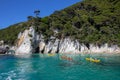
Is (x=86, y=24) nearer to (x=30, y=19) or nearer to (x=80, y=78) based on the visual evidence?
(x=30, y=19)

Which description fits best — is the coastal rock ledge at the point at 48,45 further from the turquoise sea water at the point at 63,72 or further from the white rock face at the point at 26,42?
the turquoise sea water at the point at 63,72

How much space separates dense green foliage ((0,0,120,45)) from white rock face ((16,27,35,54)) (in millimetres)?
3803

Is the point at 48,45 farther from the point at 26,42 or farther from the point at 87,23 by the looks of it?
the point at 87,23

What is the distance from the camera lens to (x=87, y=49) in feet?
290

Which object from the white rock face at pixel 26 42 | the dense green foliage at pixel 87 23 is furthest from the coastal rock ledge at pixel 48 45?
the dense green foliage at pixel 87 23

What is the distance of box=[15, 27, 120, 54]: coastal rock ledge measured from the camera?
89050mm

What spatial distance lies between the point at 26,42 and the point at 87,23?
30.5 metres

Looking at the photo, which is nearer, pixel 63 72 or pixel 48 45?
pixel 63 72

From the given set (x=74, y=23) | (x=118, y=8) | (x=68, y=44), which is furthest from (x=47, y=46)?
(x=118, y=8)

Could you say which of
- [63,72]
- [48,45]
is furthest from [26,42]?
[63,72]

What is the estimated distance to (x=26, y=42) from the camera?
99.2 metres

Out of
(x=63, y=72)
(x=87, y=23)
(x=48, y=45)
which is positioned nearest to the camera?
(x=63, y=72)

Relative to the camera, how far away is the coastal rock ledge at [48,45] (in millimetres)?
→ 89050

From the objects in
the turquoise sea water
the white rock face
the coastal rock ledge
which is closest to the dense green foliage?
the coastal rock ledge
